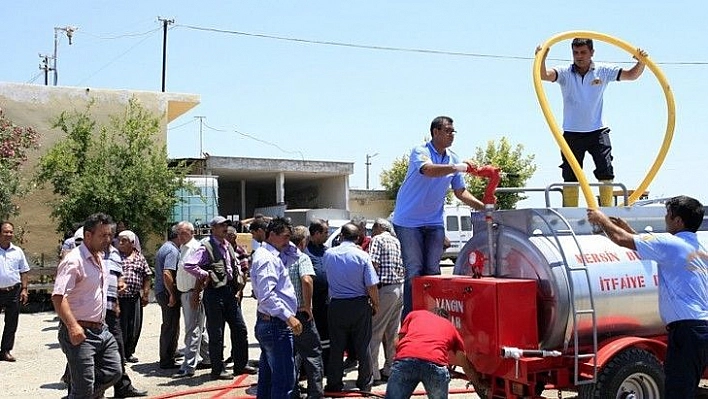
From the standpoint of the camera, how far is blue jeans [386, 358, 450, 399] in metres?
5.58

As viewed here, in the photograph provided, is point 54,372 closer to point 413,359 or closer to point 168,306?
point 168,306

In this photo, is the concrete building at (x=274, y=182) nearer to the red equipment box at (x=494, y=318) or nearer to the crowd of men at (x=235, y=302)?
the crowd of men at (x=235, y=302)

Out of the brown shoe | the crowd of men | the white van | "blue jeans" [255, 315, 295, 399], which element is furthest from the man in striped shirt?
the white van

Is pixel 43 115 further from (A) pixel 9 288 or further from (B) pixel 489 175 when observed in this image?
(B) pixel 489 175

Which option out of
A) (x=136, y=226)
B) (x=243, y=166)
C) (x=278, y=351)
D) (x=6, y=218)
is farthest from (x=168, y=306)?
(x=243, y=166)

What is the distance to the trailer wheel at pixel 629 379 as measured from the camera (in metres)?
6.03

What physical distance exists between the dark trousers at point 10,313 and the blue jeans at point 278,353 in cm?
599

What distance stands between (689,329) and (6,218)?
57.4 ft

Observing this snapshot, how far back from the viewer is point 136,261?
1023 centimetres

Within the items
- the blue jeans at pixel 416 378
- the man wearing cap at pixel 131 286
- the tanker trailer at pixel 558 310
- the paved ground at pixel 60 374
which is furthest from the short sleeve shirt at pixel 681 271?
the man wearing cap at pixel 131 286

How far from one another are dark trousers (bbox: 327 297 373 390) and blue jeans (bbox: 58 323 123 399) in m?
2.44

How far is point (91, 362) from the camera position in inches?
252

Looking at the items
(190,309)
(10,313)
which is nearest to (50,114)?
(10,313)

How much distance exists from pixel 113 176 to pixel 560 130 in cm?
1427
